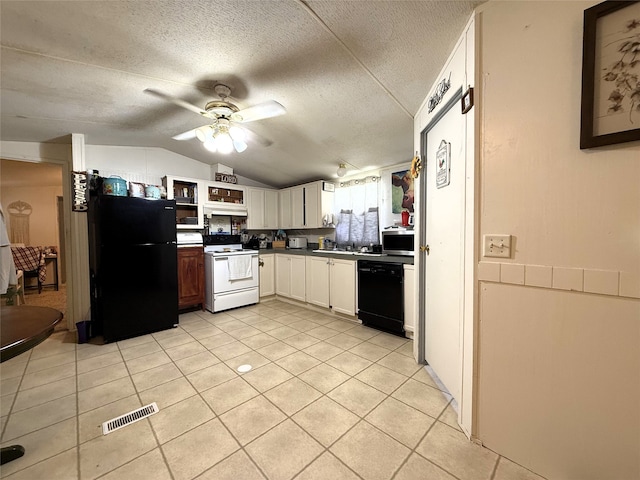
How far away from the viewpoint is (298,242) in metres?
4.71

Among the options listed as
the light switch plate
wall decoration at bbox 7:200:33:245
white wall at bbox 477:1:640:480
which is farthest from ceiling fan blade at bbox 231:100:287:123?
wall decoration at bbox 7:200:33:245

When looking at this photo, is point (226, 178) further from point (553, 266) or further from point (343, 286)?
point (553, 266)

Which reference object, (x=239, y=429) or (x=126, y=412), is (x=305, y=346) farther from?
(x=126, y=412)

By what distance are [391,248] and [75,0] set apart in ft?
10.3

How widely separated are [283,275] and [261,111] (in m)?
2.96

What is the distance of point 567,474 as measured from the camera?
3.78 feet

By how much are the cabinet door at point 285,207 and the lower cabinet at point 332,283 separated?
3.96 ft

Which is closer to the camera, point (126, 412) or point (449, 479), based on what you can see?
point (449, 479)

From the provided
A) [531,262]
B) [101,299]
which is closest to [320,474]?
[531,262]

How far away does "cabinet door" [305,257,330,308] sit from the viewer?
3691 millimetres

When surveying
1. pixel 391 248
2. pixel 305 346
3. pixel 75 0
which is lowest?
pixel 305 346

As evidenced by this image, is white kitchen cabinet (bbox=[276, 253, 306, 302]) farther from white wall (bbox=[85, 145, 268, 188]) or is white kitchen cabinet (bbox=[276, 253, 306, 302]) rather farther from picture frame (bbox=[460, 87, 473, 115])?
picture frame (bbox=[460, 87, 473, 115])

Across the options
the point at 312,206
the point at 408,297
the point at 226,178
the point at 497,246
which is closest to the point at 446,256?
the point at 497,246

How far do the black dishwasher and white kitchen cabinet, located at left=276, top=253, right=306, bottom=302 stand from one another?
1164 mm
